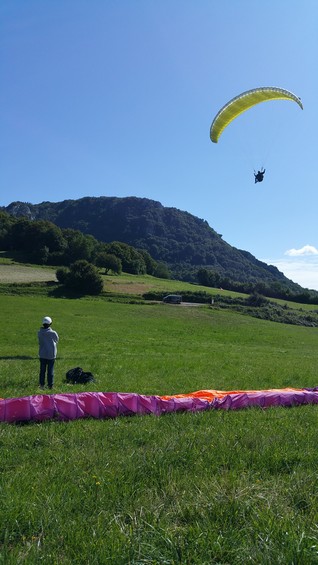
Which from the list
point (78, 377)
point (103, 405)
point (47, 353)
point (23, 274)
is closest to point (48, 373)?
point (47, 353)

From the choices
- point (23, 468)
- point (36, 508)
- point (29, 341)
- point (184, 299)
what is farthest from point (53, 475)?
point (184, 299)

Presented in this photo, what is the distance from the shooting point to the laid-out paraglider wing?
22.6 metres

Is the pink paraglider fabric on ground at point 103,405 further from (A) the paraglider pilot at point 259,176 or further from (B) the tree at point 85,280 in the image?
(B) the tree at point 85,280

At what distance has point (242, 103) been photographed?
2342 cm

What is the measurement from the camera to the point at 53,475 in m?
5.23

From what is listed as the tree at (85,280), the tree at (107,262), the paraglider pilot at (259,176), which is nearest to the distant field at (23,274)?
the tree at (85,280)

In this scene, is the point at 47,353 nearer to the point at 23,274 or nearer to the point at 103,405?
the point at 103,405

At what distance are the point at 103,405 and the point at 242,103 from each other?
20.6 m

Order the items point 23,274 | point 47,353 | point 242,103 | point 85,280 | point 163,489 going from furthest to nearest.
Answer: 1. point 23,274
2. point 85,280
3. point 242,103
4. point 47,353
5. point 163,489

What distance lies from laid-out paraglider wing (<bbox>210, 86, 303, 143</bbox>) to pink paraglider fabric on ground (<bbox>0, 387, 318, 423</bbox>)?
18465 millimetres

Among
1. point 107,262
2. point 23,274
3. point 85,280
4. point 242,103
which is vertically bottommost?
point 85,280

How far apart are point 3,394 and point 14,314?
98.2ft

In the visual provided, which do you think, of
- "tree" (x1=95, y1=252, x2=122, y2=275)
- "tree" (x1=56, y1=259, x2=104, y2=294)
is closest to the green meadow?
"tree" (x1=56, y1=259, x2=104, y2=294)

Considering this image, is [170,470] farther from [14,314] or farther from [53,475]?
[14,314]
